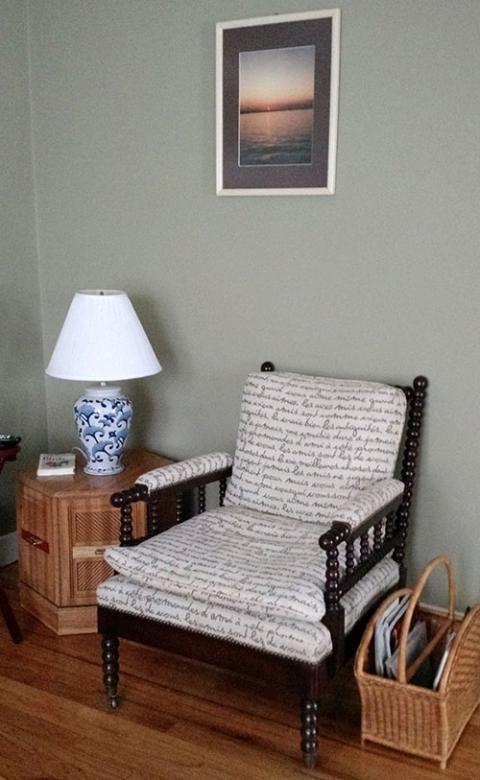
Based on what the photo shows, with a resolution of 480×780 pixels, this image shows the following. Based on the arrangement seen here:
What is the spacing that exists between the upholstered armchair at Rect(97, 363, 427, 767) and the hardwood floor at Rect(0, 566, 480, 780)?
0.10 meters

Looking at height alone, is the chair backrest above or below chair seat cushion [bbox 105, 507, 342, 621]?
above

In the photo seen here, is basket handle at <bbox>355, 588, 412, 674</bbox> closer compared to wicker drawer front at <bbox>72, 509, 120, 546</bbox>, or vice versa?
basket handle at <bbox>355, 588, 412, 674</bbox>

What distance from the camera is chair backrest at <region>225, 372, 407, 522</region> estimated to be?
109 inches

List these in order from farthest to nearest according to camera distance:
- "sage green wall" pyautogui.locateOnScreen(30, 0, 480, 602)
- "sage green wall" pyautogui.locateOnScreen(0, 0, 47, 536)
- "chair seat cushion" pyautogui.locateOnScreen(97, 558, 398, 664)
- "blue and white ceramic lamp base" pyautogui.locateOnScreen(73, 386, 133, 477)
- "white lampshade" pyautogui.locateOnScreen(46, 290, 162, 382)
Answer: "sage green wall" pyautogui.locateOnScreen(0, 0, 47, 536), "blue and white ceramic lamp base" pyautogui.locateOnScreen(73, 386, 133, 477), "white lampshade" pyautogui.locateOnScreen(46, 290, 162, 382), "sage green wall" pyautogui.locateOnScreen(30, 0, 480, 602), "chair seat cushion" pyautogui.locateOnScreen(97, 558, 398, 664)

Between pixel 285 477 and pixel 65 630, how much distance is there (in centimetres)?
95

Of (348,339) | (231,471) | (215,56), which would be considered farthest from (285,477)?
(215,56)

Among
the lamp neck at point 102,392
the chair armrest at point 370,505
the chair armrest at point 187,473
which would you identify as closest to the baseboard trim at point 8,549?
the lamp neck at point 102,392

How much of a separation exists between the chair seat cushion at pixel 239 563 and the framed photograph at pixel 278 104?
1198 millimetres

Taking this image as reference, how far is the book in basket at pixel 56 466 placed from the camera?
312cm

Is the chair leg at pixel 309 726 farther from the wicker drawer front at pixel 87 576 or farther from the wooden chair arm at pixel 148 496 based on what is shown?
the wicker drawer front at pixel 87 576

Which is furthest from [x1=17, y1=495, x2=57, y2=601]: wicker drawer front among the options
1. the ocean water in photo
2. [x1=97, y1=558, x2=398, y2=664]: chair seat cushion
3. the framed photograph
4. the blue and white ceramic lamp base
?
the ocean water in photo

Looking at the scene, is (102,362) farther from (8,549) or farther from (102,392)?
(8,549)

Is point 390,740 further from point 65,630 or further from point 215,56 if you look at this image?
point 215,56

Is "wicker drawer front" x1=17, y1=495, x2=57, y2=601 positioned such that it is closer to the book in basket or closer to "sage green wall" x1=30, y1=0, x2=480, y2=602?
the book in basket
